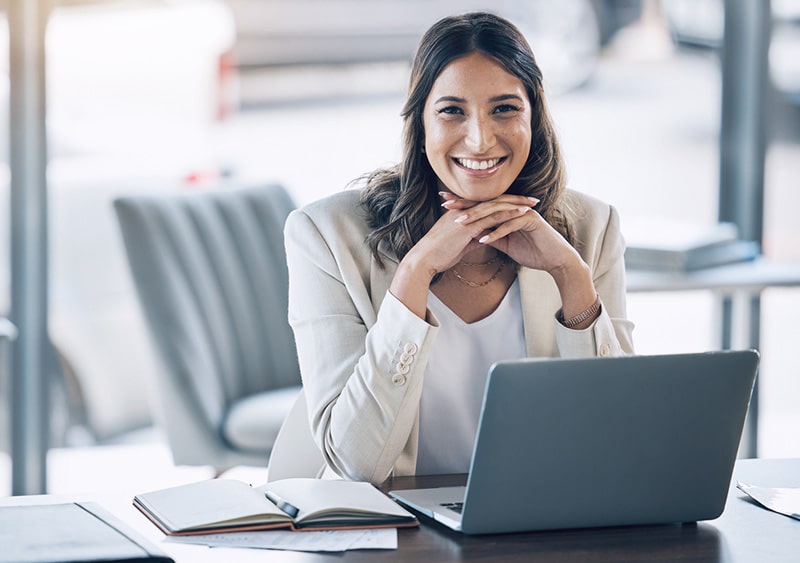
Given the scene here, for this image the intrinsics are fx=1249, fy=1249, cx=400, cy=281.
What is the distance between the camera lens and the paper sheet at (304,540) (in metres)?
1.37

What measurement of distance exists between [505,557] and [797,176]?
11.0 feet

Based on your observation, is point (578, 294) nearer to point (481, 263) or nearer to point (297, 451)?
point (481, 263)

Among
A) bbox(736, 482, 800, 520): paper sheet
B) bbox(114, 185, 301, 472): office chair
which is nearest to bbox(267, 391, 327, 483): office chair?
bbox(736, 482, 800, 520): paper sheet

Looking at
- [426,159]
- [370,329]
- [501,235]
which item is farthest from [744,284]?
[370,329]

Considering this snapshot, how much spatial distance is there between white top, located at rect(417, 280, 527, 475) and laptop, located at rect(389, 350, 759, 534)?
0.46m

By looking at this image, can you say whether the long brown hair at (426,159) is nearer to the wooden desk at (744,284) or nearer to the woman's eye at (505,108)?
the woman's eye at (505,108)

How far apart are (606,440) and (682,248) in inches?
68.6

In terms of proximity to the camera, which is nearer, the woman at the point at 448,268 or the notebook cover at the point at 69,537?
the notebook cover at the point at 69,537

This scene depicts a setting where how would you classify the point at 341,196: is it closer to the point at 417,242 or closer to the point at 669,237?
the point at 417,242

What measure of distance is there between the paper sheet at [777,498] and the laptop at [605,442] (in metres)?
0.11

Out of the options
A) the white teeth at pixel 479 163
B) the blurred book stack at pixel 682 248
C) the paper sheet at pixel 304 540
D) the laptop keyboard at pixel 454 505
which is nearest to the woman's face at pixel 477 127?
the white teeth at pixel 479 163

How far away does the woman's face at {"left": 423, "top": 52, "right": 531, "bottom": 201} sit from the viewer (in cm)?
193

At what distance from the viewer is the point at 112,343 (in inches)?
137

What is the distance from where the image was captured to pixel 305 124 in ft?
14.8
